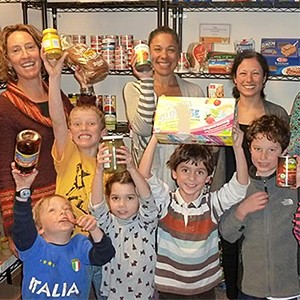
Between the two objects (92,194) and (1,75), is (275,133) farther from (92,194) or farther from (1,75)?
(1,75)

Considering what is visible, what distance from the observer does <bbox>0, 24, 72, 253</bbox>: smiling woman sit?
189 centimetres

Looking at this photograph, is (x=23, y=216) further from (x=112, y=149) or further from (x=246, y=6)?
(x=246, y=6)

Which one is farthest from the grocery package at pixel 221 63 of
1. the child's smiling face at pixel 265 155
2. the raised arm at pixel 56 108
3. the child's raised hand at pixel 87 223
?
the child's raised hand at pixel 87 223

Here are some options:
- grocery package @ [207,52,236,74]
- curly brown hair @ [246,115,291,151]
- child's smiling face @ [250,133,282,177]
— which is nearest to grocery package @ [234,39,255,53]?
grocery package @ [207,52,236,74]

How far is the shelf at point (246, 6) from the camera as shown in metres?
2.66

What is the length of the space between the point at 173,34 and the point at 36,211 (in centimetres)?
100

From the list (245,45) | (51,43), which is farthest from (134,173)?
(245,45)

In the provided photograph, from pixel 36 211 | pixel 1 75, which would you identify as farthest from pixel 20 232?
pixel 1 75

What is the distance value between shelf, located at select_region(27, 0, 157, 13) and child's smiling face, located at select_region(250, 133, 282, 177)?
1.31m

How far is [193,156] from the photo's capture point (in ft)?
5.89

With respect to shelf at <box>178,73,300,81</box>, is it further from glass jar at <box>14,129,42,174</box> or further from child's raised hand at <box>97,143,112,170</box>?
glass jar at <box>14,129,42,174</box>

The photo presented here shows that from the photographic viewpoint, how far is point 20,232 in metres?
1.61

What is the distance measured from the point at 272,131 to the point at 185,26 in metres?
1.41

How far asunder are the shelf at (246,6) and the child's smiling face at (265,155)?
1.11 m
